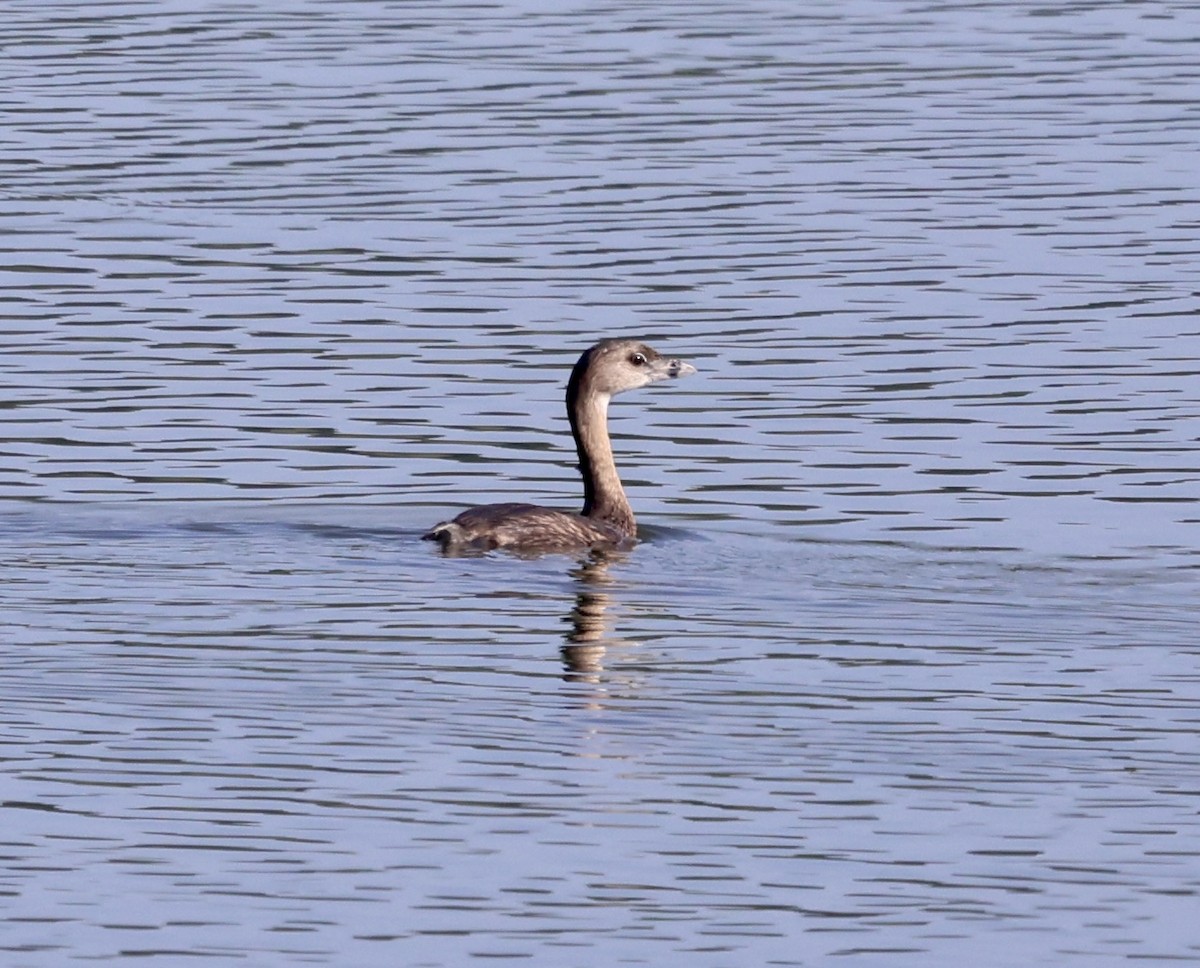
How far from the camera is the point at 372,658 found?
13.2m

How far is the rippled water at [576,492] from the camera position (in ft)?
33.8

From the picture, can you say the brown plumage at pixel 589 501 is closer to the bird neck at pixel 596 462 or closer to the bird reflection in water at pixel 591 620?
the bird neck at pixel 596 462

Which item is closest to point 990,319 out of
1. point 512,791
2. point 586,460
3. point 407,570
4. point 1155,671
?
point 586,460

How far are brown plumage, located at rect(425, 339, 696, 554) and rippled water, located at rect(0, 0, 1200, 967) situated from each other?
0.20 meters

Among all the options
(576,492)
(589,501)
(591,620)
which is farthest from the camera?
(576,492)

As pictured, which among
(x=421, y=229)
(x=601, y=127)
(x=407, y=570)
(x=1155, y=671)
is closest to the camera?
(x=1155, y=671)

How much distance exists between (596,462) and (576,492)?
4.26ft

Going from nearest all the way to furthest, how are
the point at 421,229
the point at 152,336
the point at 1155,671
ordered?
the point at 1155,671 → the point at 152,336 → the point at 421,229

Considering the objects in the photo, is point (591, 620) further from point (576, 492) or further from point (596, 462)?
point (576, 492)

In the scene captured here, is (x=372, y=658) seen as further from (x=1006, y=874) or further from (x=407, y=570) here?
(x=1006, y=874)

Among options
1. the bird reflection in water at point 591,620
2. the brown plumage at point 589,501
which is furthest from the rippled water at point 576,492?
the brown plumage at point 589,501

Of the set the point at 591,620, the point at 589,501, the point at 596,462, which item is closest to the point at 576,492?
the point at 596,462

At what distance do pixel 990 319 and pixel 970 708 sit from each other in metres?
9.85

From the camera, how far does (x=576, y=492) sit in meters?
18.7
